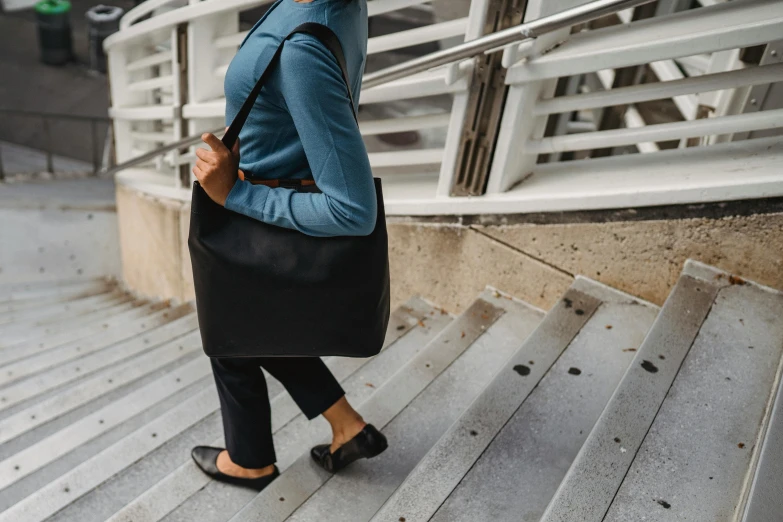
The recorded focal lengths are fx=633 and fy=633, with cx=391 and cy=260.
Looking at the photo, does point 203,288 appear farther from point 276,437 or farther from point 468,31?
point 468,31

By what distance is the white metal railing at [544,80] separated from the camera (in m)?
2.02

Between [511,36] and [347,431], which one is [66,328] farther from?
[511,36]

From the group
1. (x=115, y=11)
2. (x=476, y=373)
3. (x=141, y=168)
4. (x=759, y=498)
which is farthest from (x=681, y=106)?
(x=115, y=11)

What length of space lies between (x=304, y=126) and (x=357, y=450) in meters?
1.03

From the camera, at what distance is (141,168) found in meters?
5.26

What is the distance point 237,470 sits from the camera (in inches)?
76.9

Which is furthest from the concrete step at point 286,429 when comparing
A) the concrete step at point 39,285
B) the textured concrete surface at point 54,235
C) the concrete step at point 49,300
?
the textured concrete surface at point 54,235

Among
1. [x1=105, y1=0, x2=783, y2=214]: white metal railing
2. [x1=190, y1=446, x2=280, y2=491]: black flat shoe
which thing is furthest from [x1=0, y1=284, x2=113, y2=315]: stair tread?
[x1=190, y1=446, x2=280, y2=491]: black flat shoe

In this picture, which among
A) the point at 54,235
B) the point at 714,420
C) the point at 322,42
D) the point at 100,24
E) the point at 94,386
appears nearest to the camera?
the point at 322,42

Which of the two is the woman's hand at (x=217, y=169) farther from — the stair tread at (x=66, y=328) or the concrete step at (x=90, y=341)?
the stair tread at (x=66, y=328)

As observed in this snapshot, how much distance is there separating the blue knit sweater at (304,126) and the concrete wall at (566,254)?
126 cm

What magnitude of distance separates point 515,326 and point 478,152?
2.35 feet

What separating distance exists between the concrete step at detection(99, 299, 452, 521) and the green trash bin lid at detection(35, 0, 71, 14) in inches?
378

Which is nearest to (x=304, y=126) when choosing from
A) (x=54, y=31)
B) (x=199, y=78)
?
(x=199, y=78)
